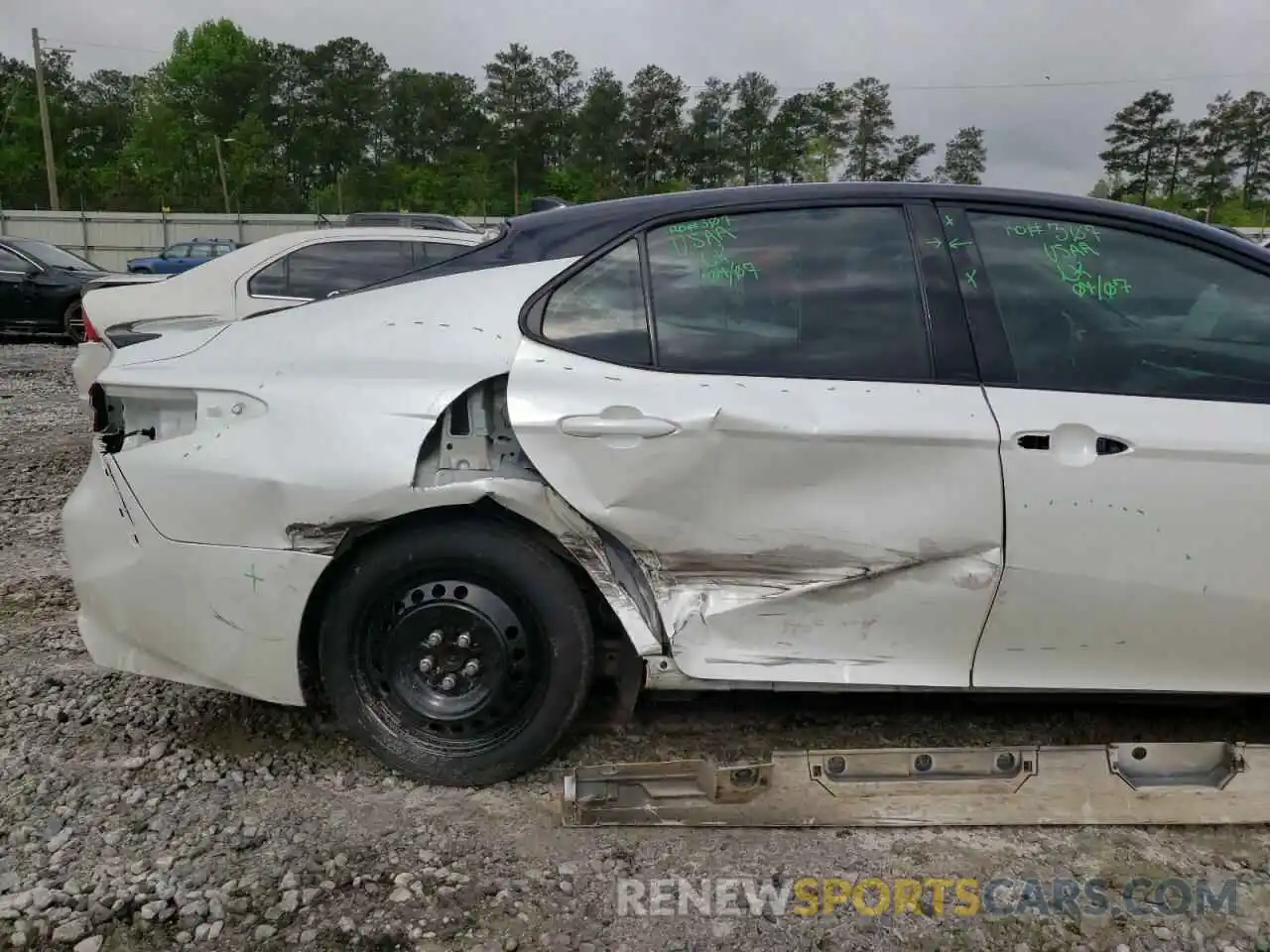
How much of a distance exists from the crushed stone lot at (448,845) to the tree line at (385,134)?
47217 millimetres

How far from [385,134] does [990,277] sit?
247 feet

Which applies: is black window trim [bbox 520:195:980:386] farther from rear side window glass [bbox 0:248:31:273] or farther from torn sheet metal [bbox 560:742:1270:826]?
rear side window glass [bbox 0:248:31:273]

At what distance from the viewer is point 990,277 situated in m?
2.55

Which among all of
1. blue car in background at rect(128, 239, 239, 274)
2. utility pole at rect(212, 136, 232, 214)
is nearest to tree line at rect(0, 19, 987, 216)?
utility pole at rect(212, 136, 232, 214)

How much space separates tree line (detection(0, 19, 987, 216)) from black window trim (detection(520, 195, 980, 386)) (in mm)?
47059

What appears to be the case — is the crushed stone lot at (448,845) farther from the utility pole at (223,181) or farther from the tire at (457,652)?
the utility pole at (223,181)

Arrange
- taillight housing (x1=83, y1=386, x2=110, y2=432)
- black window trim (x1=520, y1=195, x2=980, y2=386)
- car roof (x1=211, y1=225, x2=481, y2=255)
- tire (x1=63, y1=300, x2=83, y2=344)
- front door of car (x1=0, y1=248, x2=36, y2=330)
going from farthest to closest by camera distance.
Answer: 1. tire (x1=63, y1=300, x2=83, y2=344)
2. front door of car (x1=0, y1=248, x2=36, y2=330)
3. car roof (x1=211, y1=225, x2=481, y2=255)
4. taillight housing (x1=83, y1=386, x2=110, y2=432)
5. black window trim (x1=520, y1=195, x2=980, y2=386)

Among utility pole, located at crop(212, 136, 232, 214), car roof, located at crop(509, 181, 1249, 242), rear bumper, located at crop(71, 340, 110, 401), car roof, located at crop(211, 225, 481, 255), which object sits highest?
utility pole, located at crop(212, 136, 232, 214)

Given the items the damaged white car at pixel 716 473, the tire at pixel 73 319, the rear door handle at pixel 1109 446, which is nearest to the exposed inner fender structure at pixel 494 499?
the damaged white car at pixel 716 473

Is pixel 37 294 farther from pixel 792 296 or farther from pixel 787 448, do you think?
pixel 787 448

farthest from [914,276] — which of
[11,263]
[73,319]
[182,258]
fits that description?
[182,258]

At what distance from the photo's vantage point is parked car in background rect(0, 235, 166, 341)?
13.2 meters

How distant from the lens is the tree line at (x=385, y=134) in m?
56.3

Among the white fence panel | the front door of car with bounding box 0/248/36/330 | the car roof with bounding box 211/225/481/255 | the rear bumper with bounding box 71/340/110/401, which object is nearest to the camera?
the rear bumper with bounding box 71/340/110/401
